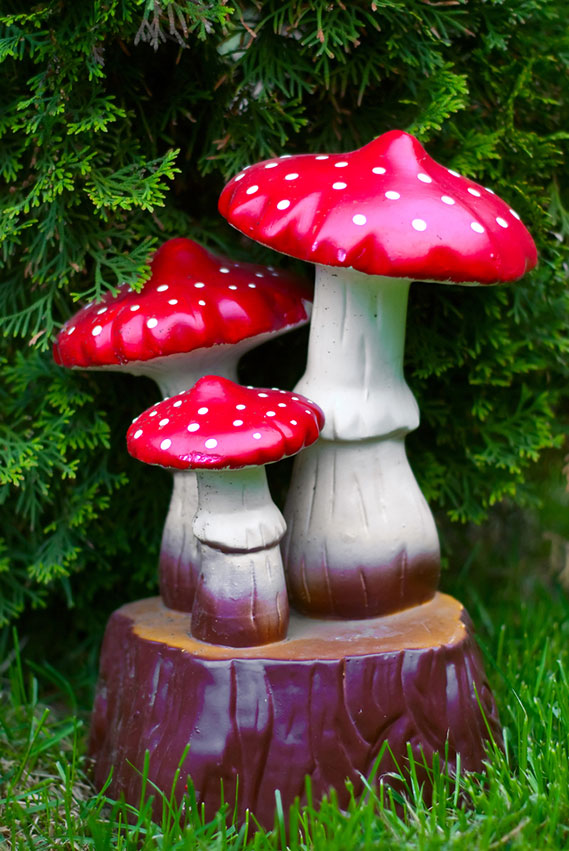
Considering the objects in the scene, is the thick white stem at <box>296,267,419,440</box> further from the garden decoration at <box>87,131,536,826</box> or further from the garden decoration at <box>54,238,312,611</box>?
the garden decoration at <box>54,238,312,611</box>

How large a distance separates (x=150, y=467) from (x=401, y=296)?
107 cm

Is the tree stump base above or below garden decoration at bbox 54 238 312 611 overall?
below

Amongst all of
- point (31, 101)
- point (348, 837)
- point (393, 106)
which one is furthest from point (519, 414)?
point (31, 101)

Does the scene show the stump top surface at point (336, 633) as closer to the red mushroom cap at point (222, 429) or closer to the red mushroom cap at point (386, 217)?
the red mushroom cap at point (222, 429)

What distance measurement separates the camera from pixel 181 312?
2.02m

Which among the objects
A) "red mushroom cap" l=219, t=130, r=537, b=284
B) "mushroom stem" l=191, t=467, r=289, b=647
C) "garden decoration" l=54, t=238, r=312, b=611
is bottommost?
"mushroom stem" l=191, t=467, r=289, b=647

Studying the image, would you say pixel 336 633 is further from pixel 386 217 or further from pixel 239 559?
pixel 386 217

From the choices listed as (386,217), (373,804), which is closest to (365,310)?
(386,217)

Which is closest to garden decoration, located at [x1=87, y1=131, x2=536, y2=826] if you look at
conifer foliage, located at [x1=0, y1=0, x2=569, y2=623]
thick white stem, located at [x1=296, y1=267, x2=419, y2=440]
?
thick white stem, located at [x1=296, y1=267, x2=419, y2=440]

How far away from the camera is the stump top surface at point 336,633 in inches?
77.9

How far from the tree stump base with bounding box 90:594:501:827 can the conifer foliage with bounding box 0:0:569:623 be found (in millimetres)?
647

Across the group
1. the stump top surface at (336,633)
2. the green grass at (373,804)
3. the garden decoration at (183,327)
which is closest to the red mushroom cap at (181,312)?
the garden decoration at (183,327)

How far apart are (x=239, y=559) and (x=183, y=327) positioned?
0.57m

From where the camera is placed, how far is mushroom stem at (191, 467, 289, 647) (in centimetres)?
197
